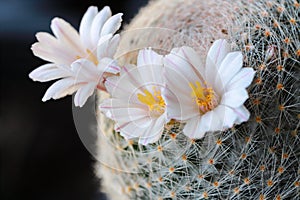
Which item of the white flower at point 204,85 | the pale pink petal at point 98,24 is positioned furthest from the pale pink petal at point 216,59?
the pale pink petal at point 98,24

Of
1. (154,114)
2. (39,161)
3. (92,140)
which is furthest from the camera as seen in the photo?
(39,161)

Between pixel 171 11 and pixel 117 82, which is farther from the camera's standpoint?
pixel 171 11

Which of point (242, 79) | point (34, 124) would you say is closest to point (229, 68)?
point (242, 79)

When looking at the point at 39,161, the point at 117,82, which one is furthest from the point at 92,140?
the point at 39,161

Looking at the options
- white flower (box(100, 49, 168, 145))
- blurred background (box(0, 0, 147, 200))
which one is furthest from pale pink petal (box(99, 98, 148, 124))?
blurred background (box(0, 0, 147, 200))

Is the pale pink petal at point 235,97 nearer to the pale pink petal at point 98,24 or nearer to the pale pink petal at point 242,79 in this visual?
the pale pink petal at point 242,79

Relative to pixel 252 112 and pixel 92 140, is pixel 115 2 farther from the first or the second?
pixel 252 112
